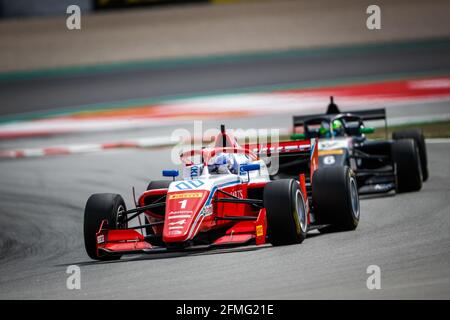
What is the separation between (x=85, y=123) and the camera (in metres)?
26.7

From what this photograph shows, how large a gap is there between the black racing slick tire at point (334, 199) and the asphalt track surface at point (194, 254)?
0.22 metres

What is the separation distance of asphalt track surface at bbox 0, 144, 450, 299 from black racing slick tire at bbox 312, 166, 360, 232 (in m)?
0.20

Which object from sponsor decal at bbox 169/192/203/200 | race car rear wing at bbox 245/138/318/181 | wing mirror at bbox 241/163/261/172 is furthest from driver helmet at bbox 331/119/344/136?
sponsor decal at bbox 169/192/203/200

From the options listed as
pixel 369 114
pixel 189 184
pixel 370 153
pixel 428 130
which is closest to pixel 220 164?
pixel 189 184

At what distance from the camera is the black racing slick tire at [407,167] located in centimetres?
1469

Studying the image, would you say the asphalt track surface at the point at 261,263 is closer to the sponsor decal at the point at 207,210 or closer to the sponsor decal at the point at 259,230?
the sponsor decal at the point at 259,230

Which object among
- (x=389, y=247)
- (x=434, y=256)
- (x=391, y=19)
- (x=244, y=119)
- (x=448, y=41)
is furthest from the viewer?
(x=391, y=19)

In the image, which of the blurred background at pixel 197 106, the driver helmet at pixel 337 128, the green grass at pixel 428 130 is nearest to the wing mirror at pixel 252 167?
the blurred background at pixel 197 106

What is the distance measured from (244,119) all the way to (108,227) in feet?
45.2

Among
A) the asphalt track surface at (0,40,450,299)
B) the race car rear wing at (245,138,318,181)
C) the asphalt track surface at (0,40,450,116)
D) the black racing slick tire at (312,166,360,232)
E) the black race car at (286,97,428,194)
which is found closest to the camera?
the asphalt track surface at (0,40,450,299)

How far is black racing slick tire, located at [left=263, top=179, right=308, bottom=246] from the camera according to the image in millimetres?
10375

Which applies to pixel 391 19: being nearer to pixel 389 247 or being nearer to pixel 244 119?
pixel 244 119

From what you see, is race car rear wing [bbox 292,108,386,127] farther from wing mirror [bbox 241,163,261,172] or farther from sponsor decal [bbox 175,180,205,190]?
sponsor decal [bbox 175,180,205,190]
